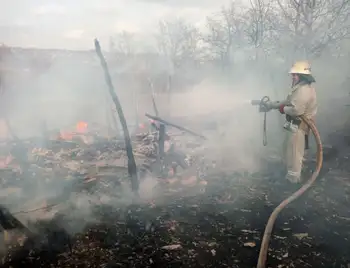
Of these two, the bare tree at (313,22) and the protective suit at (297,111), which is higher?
the bare tree at (313,22)

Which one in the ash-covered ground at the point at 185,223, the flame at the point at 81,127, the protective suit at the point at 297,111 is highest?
the protective suit at the point at 297,111

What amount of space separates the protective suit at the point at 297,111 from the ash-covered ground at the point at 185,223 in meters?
0.44

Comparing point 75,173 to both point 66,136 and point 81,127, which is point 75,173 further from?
point 81,127

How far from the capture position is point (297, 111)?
5543mm

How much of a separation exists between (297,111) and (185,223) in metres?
2.74

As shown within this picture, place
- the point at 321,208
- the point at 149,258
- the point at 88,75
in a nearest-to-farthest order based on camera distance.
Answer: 1. the point at 149,258
2. the point at 321,208
3. the point at 88,75

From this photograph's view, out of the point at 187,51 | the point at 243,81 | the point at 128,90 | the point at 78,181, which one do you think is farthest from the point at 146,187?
the point at 187,51

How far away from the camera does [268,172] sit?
6.79 meters

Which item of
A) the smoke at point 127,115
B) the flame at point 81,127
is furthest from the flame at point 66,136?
the smoke at point 127,115

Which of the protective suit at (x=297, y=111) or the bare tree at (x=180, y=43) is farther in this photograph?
the bare tree at (x=180, y=43)

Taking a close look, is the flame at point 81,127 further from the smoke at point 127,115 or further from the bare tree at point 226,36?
the bare tree at point 226,36

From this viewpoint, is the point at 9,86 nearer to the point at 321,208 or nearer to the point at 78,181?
the point at 78,181

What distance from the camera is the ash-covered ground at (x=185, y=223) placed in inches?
143

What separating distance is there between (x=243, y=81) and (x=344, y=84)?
8051mm
